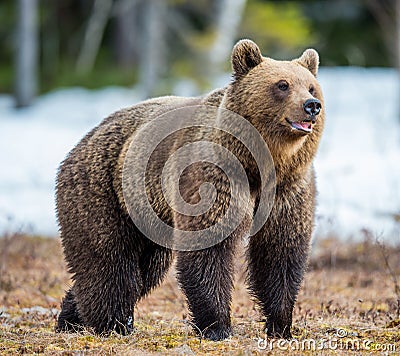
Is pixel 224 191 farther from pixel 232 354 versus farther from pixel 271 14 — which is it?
pixel 271 14

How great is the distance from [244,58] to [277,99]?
1.43ft

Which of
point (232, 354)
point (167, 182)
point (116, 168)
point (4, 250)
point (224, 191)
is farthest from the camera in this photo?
point (4, 250)

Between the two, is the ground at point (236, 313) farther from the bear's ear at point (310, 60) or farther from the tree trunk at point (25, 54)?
the tree trunk at point (25, 54)

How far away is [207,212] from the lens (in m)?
5.13

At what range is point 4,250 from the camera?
8391mm

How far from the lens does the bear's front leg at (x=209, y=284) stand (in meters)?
5.20

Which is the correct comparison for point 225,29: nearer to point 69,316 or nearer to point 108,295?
point 69,316

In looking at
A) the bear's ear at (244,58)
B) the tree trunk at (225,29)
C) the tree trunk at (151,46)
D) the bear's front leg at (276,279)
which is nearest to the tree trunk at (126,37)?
the tree trunk at (151,46)

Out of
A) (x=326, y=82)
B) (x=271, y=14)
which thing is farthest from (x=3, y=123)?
(x=326, y=82)

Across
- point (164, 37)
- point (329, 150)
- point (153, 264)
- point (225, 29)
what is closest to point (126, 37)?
point (164, 37)

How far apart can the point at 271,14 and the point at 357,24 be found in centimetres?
736

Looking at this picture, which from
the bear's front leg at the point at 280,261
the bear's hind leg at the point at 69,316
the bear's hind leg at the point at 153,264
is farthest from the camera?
the bear's hind leg at the point at 69,316

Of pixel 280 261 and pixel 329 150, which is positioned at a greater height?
pixel 280 261

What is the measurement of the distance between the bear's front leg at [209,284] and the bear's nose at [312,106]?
100 cm
